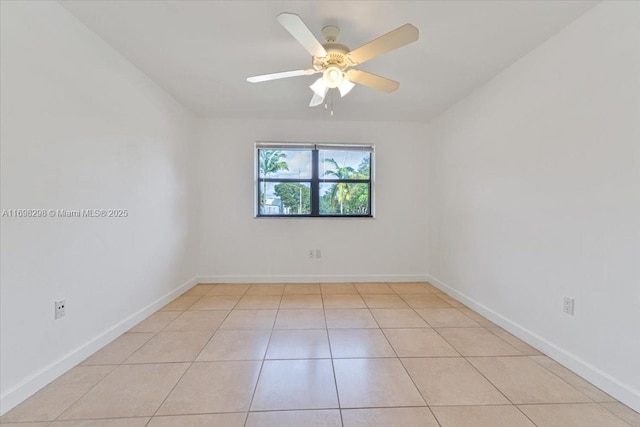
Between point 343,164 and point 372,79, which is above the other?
point 372,79

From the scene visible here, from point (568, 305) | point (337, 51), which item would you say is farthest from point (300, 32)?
point (568, 305)

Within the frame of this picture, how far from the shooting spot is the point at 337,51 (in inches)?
73.2

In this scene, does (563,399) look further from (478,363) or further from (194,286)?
(194,286)

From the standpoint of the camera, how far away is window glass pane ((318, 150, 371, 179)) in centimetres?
405

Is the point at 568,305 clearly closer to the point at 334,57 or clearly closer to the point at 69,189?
the point at 334,57

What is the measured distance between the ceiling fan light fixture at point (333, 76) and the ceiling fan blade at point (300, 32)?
0.37ft

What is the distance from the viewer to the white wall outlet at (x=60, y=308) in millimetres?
1736

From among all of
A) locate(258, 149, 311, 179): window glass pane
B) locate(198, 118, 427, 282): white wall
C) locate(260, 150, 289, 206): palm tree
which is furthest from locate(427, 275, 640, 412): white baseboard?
locate(260, 150, 289, 206): palm tree

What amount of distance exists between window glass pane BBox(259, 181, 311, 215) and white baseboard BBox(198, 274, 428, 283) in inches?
35.9

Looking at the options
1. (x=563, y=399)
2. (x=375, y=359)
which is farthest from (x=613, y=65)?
(x=375, y=359)

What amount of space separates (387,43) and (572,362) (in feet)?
7.67

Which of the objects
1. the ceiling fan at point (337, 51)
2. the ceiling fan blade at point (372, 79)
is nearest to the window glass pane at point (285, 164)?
the ceiling fan at point (337, 51)

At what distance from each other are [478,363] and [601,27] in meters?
2.23

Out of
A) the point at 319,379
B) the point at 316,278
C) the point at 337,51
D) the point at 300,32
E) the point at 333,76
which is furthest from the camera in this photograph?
the point at 316,278
